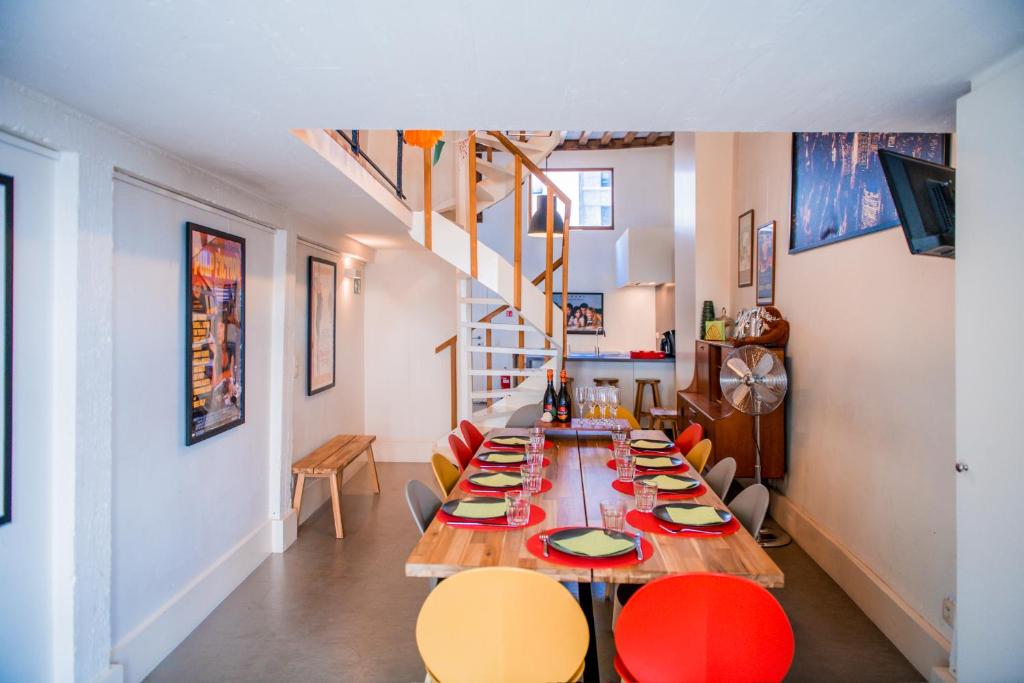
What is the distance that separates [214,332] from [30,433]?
4.33 feet

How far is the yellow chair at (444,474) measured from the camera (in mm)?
3107

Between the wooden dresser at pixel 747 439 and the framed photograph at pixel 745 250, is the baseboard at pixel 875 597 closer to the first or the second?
the wooden dresser at pixel 747 439

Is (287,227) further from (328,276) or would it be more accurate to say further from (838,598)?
(838,598)

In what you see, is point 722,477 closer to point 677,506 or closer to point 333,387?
point 677,506

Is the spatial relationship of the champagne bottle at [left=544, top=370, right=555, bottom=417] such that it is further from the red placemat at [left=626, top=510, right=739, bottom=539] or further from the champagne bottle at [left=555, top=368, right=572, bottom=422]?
the red placemat at [left=626, top=510, right=739, bottom=539]

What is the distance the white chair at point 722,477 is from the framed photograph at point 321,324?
335 cm

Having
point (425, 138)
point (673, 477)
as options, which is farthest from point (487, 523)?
point (425, 138)

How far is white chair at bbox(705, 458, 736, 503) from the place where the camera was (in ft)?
10.6

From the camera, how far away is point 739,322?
501 cm

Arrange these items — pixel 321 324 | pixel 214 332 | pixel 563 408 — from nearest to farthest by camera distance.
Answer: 1. pixel 214 332
2. pixel 563 408
3. pixel 321 324

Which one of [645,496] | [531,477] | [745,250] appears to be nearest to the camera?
[645,496]

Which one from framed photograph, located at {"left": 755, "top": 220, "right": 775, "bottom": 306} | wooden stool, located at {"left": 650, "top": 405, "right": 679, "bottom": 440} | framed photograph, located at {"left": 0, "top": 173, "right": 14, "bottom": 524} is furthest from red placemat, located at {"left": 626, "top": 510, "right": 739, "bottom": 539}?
wooden stool, located at {"left": 650, "top": 405, "right": 679, "bottom": 440}

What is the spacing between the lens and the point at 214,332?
340 cm

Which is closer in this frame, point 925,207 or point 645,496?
point 925,207
